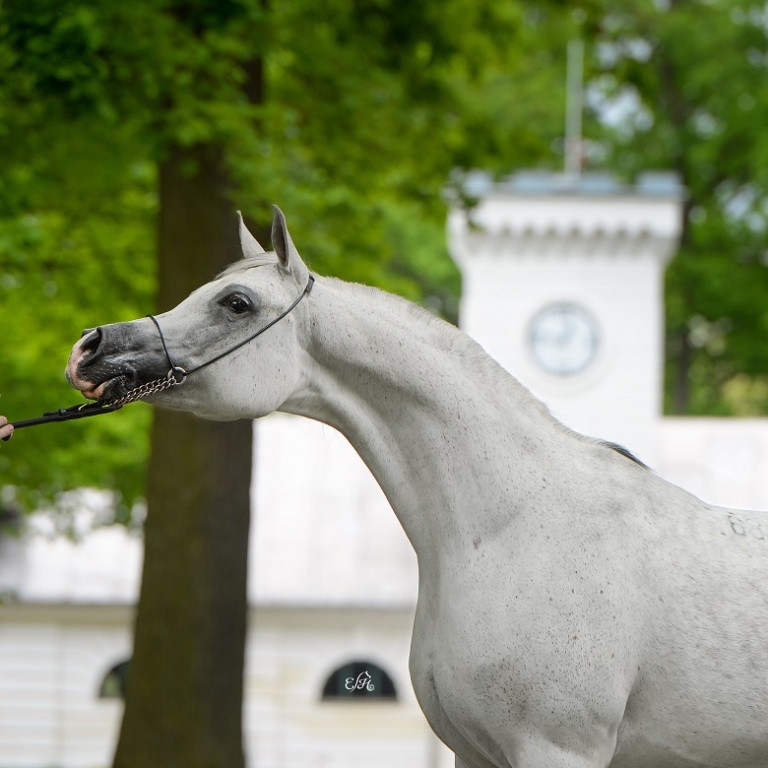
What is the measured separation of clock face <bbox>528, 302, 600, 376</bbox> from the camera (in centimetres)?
1513

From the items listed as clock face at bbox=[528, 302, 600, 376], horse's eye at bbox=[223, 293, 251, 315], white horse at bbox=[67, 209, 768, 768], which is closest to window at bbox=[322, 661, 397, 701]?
clock face at bbox=[528, 302, 600, 376]

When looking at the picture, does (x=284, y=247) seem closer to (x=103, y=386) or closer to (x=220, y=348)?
(x=220, y=348)

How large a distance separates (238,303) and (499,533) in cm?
84

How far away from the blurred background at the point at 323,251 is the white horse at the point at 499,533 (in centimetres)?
50

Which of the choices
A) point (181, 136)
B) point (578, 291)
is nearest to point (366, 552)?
point (578, 291)

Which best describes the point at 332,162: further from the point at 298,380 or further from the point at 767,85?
the point at 767,85

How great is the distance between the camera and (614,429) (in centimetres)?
1512

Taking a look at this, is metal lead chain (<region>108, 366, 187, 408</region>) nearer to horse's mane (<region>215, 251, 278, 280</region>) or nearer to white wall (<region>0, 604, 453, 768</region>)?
horse's mane (<region>215, 251, 278, 280</region>)

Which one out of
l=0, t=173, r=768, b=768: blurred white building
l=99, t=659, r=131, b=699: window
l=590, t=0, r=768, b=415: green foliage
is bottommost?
l=99, t=659, r=131, b=699: window

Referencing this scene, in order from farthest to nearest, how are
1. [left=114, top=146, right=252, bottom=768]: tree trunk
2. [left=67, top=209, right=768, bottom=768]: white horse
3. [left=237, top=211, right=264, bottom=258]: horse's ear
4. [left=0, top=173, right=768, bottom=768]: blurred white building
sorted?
[left=0, top=173, right=768, bottom=768]: blurred white building, [left=114, top=146, right=252, bottom=768]: tree trunk, [left=237, top=211, right=264, bottom=258]: horse's ear, [left=67, top=209, right=768, bottom=768]: white horse

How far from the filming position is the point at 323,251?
8.58 meters

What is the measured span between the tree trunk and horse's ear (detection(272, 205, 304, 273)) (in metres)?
4.53

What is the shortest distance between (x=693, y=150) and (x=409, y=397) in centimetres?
2043

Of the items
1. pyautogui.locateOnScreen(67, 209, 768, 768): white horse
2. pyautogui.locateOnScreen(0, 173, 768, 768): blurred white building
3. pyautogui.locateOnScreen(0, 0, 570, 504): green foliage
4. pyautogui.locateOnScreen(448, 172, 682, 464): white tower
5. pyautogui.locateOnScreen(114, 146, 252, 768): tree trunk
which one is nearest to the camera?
pyautogui.locateOnScreen(67, 209, 768, 768): white horse
